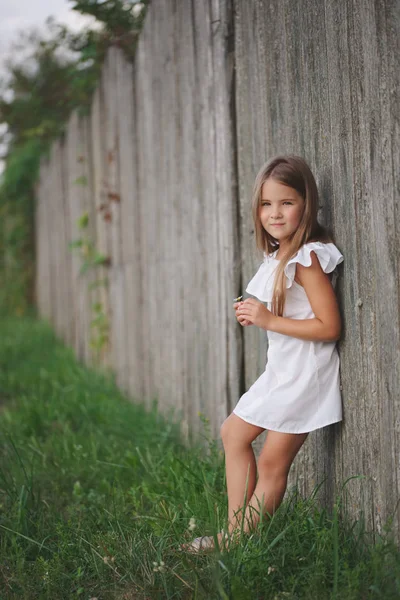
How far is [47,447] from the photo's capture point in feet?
13.0

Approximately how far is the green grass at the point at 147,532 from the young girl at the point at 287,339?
0.14 m

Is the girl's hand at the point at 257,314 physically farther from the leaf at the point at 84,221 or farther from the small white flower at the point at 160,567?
the leaf at the point at 84,221

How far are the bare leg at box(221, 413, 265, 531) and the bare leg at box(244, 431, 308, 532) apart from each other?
0.18 ft

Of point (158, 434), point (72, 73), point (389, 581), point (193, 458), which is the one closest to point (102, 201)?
point (72, 73)

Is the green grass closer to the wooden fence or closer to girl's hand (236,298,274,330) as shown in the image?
the wooden fence

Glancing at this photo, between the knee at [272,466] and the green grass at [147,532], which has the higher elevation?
the knee at [272,466]

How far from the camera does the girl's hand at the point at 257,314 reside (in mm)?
2463

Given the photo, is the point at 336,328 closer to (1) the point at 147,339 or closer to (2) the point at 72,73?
(1) the point at 147,339

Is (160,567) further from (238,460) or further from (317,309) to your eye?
(317,309)

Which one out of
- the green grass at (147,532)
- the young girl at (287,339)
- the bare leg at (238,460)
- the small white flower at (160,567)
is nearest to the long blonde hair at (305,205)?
the young girl at (287,339)

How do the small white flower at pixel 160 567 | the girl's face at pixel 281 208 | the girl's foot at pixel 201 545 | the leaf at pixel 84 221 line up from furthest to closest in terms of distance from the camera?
the leaf at pixel 84 221
the girl's face at pixel 281 208
the girl's foot at pixel 201 545
the small white flower at pixel 160 567

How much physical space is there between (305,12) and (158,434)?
2.40 metres

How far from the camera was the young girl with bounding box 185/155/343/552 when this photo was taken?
2.38 metres

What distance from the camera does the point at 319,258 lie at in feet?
7.80
